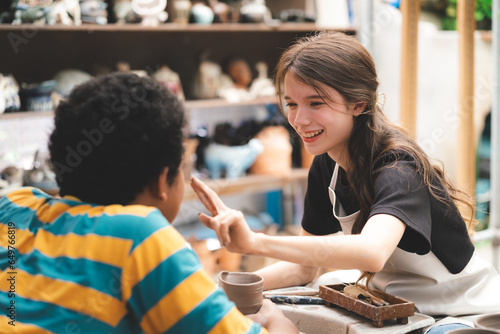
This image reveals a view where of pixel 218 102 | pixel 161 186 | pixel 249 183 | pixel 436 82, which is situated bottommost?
pixel 249 183

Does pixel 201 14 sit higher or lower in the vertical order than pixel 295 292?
higher

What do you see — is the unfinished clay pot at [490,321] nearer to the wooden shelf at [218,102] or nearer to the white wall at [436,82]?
the wooden shelf at [218,102]

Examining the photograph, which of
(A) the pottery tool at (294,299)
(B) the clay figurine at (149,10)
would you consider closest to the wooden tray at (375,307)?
(A) the pottery tool at (294,299)

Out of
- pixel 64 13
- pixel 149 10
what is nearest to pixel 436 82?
pixel 149 10

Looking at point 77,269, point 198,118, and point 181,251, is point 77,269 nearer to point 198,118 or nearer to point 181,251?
point 181,251

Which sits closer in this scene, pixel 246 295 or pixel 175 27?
pixel 246 295

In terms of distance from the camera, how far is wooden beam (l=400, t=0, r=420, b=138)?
312 cm

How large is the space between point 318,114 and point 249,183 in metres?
2.48

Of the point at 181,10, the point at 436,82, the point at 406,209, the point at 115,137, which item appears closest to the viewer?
the point at 115,137

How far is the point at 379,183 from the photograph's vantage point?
4.66 ft

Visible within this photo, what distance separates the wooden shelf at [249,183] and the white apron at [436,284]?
2286mm

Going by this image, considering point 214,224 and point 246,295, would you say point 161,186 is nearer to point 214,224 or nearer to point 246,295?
point 214,224

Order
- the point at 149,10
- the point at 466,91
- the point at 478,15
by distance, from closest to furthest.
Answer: the point at 466,91 → the point at 149,10 → the point at 478,15

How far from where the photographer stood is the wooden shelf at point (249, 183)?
3.81m
